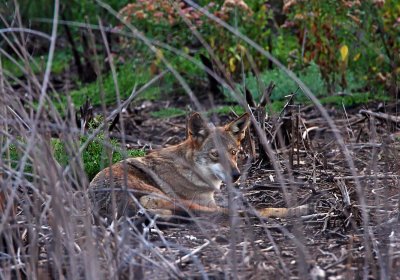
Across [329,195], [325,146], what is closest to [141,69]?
[325,146]

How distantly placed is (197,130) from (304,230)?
1836mm

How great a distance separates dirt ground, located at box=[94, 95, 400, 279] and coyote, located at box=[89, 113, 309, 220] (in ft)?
0.68

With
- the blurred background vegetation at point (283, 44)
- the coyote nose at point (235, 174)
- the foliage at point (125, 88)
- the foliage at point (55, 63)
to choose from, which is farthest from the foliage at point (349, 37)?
the foliage at point (55, 63)

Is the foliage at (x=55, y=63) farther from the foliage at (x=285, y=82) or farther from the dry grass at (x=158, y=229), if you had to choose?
the dry grass at (x=158, y=229)

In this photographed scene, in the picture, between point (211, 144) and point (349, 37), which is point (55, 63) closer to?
point (349, 37)

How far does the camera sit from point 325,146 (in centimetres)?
880

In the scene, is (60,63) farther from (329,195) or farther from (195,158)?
(329,195)

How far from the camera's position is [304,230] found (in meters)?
6.02

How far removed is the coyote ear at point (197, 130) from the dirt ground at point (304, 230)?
54 centimetres

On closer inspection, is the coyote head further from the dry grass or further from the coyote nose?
the dry grass

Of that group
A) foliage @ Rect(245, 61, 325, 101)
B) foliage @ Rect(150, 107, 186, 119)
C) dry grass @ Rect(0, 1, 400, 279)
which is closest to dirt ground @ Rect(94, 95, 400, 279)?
dry grass @ Rect(0, 1, 400, 279)

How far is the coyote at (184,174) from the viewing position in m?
6.68

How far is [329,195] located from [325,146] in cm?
201

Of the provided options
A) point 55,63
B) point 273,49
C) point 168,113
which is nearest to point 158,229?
point 168,113
